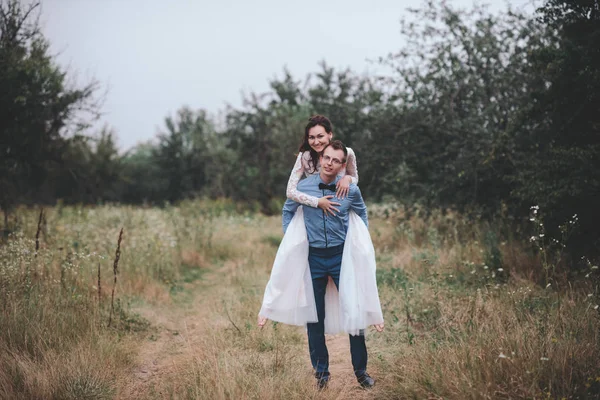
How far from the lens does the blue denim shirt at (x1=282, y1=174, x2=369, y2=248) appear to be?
140 inches

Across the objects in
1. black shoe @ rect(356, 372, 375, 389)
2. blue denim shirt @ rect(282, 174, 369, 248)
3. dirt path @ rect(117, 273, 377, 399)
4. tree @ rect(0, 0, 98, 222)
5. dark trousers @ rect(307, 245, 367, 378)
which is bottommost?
dirt path @ rect(117, 273, 377, 399)

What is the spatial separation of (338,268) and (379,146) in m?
6.53

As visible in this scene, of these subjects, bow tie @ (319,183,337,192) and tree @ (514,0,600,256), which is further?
tree @ (514,0,600,256)

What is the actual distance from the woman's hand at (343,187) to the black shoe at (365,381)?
149 cm

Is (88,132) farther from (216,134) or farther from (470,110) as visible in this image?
(216,134)

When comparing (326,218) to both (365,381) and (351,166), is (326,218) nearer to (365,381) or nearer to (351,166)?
(351,166)

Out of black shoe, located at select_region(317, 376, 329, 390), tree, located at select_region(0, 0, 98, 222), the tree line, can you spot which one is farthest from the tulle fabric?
tree, located at select_region(0, 0, 98, 222)

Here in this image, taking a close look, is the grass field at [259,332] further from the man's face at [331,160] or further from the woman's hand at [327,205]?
the man's face at [331,160]

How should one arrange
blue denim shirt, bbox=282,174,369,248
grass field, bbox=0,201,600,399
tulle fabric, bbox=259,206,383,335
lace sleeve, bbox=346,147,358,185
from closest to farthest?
grass field, bbox=0,201,600,399
tulle fabric, bbox=259,206,383,335
blue denim shirt, bbox=282,174,369,248
lace sleeve, bbox=346,147,358,185

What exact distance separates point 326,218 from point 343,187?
11.5 inches

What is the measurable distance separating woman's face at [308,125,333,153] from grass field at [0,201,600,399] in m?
1.89

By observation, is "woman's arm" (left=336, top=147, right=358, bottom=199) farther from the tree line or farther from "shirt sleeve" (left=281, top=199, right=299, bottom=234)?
the tree line

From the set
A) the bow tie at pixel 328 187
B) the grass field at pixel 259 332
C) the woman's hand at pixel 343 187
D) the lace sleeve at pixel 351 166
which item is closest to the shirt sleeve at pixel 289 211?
the bow tie at pixel 328 187

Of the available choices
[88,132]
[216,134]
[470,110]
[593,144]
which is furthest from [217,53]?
[593,144]
